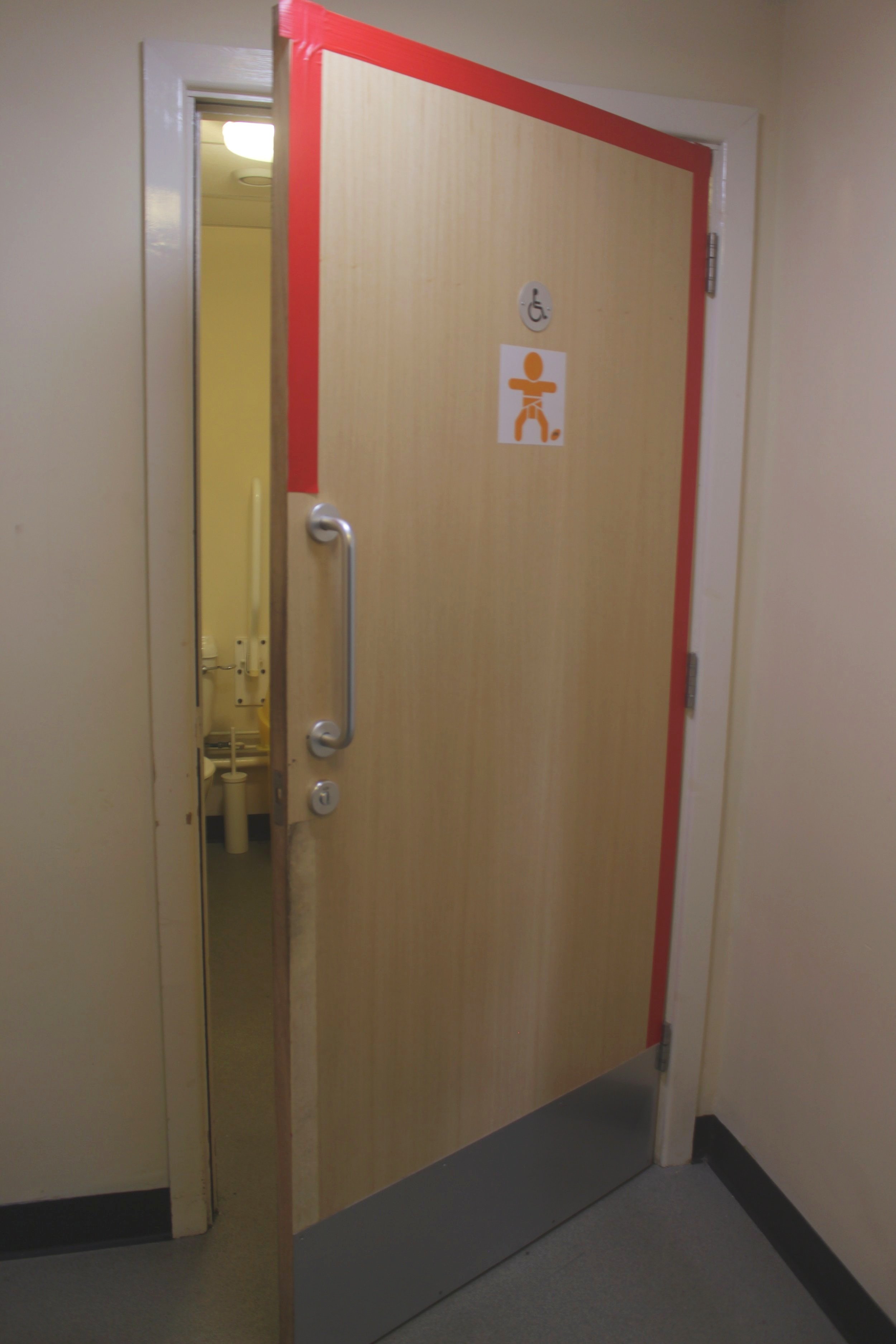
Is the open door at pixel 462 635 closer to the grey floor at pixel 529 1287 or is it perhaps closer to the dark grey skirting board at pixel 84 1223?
the grey floor at pixel 529 1287

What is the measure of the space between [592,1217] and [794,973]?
2.18ft

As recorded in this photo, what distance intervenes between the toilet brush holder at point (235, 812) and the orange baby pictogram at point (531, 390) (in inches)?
104

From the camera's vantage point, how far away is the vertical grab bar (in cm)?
378

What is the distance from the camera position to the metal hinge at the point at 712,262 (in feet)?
5.46

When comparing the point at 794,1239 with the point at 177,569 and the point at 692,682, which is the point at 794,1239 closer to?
the point at 692,682

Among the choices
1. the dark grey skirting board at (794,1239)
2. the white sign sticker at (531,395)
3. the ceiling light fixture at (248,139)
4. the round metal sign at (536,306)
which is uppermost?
the ceiling light fixture at (248,139)

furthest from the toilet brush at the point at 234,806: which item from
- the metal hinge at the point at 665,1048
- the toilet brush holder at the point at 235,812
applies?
the metal hinge at the point at 665,1048

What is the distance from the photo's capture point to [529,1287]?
1.59 meters

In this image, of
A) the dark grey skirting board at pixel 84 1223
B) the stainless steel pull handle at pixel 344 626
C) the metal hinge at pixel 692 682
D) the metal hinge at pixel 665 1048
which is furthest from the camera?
the metal hinge at pixel 665 1048

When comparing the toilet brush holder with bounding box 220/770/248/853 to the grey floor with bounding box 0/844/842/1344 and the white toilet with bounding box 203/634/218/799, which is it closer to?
the white toilet with bounding box 203/634/218/799

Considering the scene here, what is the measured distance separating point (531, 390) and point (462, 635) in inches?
17.1

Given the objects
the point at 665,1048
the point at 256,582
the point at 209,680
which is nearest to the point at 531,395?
the point at 665,1048

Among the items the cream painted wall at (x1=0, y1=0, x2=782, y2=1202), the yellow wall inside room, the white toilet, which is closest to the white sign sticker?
the cream painted wall at (x1=0, y1=0, x2=782, y2=1202)

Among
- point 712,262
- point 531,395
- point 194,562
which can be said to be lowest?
point 194,562
